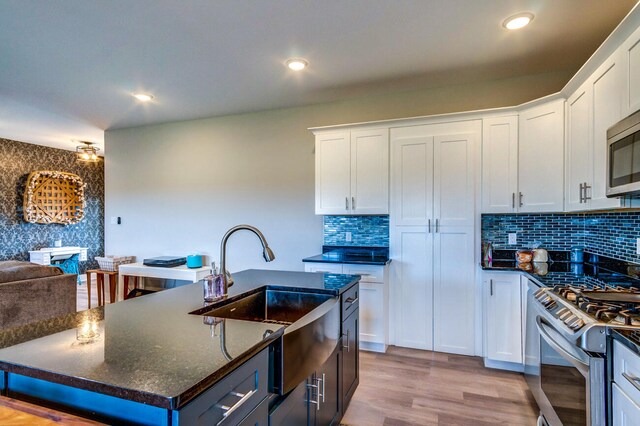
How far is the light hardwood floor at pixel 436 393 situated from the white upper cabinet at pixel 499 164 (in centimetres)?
142

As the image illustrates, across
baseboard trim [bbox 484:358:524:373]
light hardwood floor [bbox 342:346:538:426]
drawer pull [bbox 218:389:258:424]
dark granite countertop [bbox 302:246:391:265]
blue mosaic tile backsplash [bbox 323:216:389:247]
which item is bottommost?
Answer: light hardwood floor [bbox 342:346:538:426]

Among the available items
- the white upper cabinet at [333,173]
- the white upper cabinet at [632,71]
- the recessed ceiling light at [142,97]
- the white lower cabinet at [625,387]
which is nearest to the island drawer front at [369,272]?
the white upper cabinet at [333,173]

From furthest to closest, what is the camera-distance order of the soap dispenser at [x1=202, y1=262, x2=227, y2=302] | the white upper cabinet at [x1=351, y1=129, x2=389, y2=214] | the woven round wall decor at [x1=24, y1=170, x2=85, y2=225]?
the woven round wall decor at [x1=24, y1=170, x2=85, y2=225] < the white upper cabinet at [x1=351, y1=129, x2=389, y2=214] < the soap dispenser at [x1=202, y1=262, x2=227, y2=302]

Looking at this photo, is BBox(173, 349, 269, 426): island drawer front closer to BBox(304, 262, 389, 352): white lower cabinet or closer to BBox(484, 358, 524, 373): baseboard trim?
BBox(304, 262, 389, 352): white lower cabinet

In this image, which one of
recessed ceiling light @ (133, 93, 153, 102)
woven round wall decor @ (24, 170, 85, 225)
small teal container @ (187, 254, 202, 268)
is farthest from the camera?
woven round wall decor @ (24, 170, 85, 225)

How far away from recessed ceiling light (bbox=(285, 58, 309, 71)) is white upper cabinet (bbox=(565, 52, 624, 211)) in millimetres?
2111

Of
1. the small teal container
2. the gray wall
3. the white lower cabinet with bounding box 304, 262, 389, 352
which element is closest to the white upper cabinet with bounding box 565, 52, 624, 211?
the gray wall

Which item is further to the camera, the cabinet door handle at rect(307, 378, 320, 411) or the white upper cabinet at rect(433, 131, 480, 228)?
the white upper cabinet at rect(433, 131, 480, 228)

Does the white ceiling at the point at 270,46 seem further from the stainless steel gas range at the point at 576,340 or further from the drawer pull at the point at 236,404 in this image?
the drawer pull at the point at 236,404

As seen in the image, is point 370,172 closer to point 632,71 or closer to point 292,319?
point 292,319

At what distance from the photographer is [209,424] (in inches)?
34.8

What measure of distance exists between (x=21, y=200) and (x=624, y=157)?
8238 mm

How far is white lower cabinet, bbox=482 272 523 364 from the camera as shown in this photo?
2.80m

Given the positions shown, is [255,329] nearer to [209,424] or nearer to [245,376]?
[245,376]
